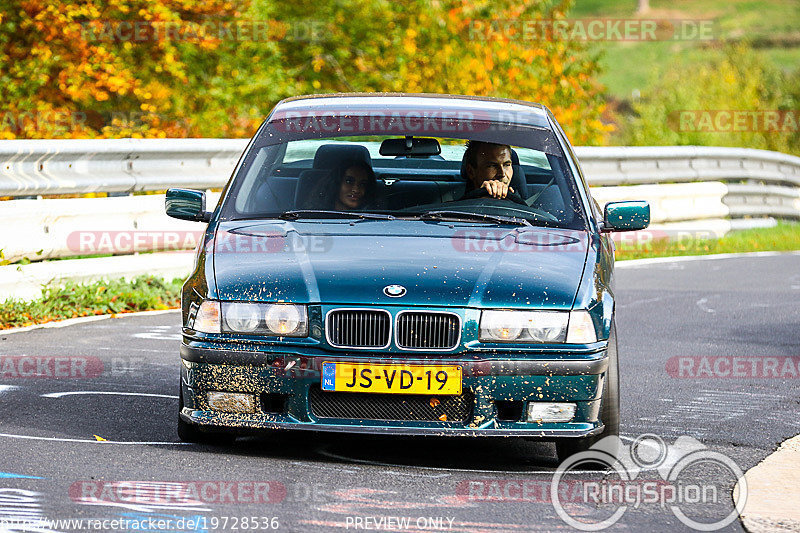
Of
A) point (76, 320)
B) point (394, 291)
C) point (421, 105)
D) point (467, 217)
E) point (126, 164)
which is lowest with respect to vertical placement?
point (76, 320)

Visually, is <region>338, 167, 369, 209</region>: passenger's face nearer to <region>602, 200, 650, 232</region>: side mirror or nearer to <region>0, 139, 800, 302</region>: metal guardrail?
<region>602, 200, 650, 232</region>: side mirror

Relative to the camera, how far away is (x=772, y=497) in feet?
17.5

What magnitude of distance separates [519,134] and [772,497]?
245 centimetres

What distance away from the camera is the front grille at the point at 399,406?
5.54m

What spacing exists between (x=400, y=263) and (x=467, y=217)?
82 cm

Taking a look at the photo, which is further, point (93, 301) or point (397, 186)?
point (93, 301)

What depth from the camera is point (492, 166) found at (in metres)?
7.00

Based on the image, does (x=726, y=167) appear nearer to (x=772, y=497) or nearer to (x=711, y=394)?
(x=711, y=394)

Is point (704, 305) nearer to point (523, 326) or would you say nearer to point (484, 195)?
point (484, 195)

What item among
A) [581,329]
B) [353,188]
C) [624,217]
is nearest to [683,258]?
[624,217]

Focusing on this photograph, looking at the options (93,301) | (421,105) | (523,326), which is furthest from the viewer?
(93,301)

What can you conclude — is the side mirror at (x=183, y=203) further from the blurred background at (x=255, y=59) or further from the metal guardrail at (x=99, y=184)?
the blurred background at (x=255, y=59)

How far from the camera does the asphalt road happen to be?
4891mm

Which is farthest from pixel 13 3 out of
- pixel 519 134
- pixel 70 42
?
pixel 519 134
